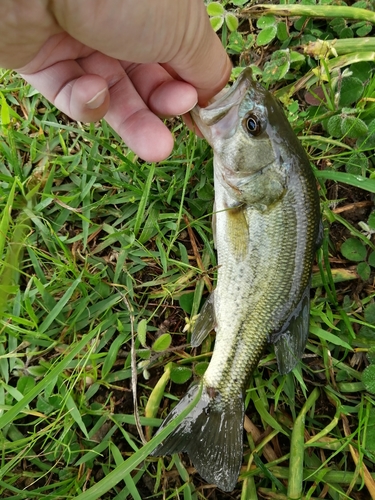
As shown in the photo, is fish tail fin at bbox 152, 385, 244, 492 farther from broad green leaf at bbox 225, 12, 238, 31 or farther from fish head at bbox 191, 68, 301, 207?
broad green leaf at bbox 225, 12, 238, 31

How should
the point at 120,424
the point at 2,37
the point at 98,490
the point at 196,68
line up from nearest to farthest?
1. the point at 2,37
2. the point at 98,490
3. the point at 196,68
4. the point at 120,424

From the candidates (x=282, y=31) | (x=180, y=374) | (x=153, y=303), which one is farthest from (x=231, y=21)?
(x=180, y=374)

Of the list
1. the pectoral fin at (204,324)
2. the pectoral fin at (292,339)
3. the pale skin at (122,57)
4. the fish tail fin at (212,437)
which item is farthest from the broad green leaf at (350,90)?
the fish tail fin at (212,437)

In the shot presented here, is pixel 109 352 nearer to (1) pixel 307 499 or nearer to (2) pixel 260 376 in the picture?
(2) pixel 260 376

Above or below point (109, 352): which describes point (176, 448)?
below

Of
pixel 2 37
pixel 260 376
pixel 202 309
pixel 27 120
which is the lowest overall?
pixel 260 376

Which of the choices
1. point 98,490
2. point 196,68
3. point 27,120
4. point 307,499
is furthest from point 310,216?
point 27,120

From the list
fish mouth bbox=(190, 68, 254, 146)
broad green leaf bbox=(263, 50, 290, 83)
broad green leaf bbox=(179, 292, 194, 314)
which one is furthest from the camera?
broad green leaf bbox=(263, 50, 290, 83)

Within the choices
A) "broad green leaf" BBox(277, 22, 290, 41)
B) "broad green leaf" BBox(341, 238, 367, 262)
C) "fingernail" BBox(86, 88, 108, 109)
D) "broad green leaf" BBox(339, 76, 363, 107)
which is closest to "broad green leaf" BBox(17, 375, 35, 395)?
"fingernail" BBox(86, 88, 108, 109)
